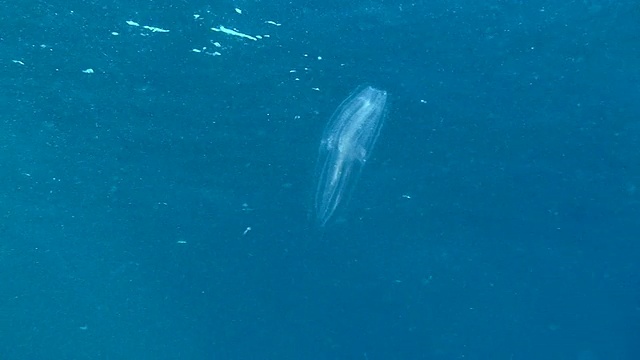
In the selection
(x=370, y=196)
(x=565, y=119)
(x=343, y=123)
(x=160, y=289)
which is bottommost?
(x=160, y=289)

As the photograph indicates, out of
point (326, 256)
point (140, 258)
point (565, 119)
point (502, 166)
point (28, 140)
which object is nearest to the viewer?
point (565, 119)

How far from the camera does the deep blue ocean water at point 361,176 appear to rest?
24.5 feet

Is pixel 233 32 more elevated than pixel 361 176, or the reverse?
pixel 233 32

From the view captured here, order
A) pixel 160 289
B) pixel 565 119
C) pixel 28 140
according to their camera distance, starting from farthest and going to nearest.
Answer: pixel 160 289 < pixel 28 140 < pixel 565 119

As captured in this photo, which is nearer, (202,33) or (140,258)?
(202,33)

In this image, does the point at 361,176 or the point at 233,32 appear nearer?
the point at 233,32

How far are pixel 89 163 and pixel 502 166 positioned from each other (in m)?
9.19

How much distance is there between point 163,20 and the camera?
7527 millimetres

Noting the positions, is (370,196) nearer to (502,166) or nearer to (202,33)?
(502,166)

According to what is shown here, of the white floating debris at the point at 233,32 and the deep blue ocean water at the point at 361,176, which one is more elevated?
the white floating debris at the point at 233,32

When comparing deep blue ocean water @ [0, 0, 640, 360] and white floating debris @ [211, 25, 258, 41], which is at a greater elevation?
white floating debris @ [211, 25, 258, 41]

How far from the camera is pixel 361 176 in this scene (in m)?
9.59

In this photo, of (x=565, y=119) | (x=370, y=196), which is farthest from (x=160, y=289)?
(x=565, y=119)

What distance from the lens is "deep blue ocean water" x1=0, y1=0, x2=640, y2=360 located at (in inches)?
294
